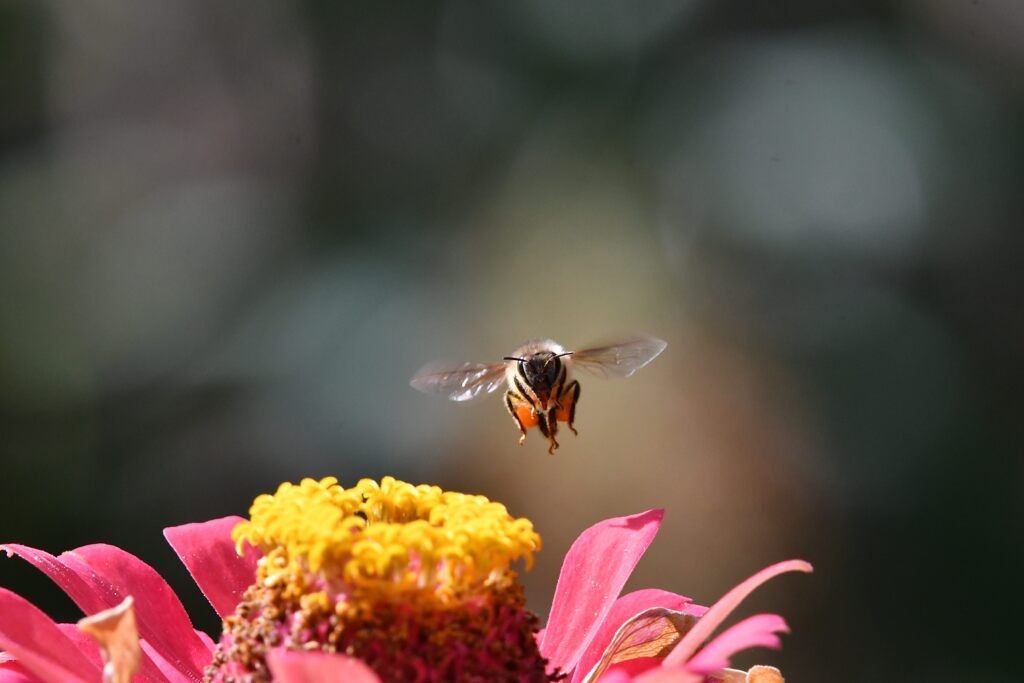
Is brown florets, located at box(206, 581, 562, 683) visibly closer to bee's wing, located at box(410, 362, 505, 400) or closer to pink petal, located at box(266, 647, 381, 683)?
pink petal, located at box(266, 647, 381, 683)

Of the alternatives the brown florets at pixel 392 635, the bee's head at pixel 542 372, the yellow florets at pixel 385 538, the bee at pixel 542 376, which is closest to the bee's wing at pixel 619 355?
the bee at pixel 542 376

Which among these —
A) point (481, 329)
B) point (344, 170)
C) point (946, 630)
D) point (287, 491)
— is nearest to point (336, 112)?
point (344, 170)

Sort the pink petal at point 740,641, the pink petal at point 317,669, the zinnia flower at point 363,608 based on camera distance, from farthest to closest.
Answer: the zinnia flower at point 363,608 < the pink petal at point 740,641 < the pink petal at point 317,669

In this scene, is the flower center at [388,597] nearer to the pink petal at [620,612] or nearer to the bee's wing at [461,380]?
the pink petal at [620,612]

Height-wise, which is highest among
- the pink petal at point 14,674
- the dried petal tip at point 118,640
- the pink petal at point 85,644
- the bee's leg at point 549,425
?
the bee's leg at point 549,425

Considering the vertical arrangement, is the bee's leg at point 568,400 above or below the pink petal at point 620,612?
above

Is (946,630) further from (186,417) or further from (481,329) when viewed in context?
(186,417)
